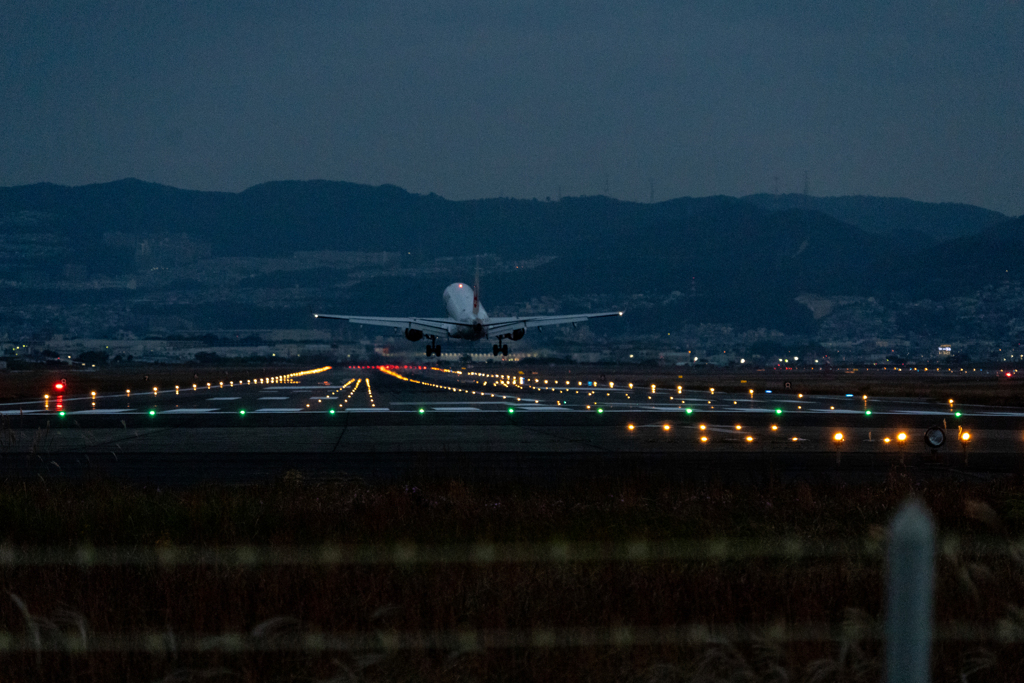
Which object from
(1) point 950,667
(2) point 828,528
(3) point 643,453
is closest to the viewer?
(1) point 950,667

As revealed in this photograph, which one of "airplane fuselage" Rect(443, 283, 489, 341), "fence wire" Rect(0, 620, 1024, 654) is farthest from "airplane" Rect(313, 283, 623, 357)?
"fence wire" Rect(0, 620, 1024, 654)

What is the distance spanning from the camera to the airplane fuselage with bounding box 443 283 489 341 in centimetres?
8962

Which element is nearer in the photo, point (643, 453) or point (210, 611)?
point (210, 611)

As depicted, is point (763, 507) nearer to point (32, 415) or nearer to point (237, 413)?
point (237, 413)

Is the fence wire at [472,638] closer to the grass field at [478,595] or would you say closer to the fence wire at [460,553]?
the grass field at [478,595]

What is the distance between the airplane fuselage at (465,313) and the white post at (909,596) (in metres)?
85.0

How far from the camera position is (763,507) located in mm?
14656

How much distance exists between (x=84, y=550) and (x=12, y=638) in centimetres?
333

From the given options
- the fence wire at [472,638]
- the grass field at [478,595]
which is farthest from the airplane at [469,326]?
the fence wire at [472,638]

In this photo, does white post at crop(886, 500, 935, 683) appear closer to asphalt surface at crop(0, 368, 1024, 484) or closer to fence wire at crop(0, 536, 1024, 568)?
fence wire at crop(0, 536, 1024, 568)

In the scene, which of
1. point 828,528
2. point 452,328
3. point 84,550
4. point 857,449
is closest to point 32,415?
point 857,449

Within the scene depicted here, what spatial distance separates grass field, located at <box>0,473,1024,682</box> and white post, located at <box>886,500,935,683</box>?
279 centimetres

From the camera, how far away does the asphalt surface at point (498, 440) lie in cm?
2264

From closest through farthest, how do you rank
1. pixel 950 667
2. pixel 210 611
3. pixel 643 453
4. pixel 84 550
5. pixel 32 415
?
pixel 950 667 → pixel 210 611 → pixel 84 550 → pixel 643 453 → pixel 32 415
